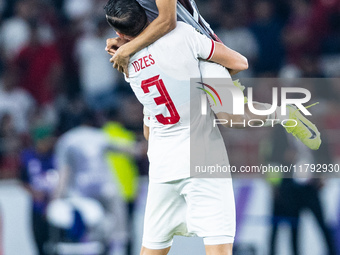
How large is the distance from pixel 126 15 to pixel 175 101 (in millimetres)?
544

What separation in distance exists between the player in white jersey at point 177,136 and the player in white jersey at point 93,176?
3.13 m

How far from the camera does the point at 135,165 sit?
7.02 m

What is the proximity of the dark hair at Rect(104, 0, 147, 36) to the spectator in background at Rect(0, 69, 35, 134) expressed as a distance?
184 inches

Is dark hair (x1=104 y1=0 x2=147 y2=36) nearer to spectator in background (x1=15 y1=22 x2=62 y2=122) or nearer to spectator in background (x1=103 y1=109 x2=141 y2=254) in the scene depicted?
spectator in background (x1=103 y1=109 x2=141 y2=254)

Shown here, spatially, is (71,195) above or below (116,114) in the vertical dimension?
below

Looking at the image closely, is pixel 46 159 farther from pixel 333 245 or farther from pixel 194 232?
pixel 194 232

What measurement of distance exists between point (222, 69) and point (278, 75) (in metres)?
4.25

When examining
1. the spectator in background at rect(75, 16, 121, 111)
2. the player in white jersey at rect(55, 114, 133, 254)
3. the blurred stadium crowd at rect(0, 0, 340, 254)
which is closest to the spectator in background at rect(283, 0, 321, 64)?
the blurred stadium crowd at rect(0, 0, 340, 254)

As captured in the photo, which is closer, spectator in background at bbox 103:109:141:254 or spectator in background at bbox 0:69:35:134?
spectator in background at bbox 103:109:141:254

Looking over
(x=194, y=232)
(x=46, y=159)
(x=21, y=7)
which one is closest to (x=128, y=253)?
(x=46, y=159)

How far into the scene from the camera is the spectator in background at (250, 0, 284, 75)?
836cm

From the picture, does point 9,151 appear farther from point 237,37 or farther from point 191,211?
point 191,211

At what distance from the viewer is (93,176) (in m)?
7.08

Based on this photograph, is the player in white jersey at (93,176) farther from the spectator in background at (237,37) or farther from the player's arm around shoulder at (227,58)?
the player's arm around shoulder at (227,58)
